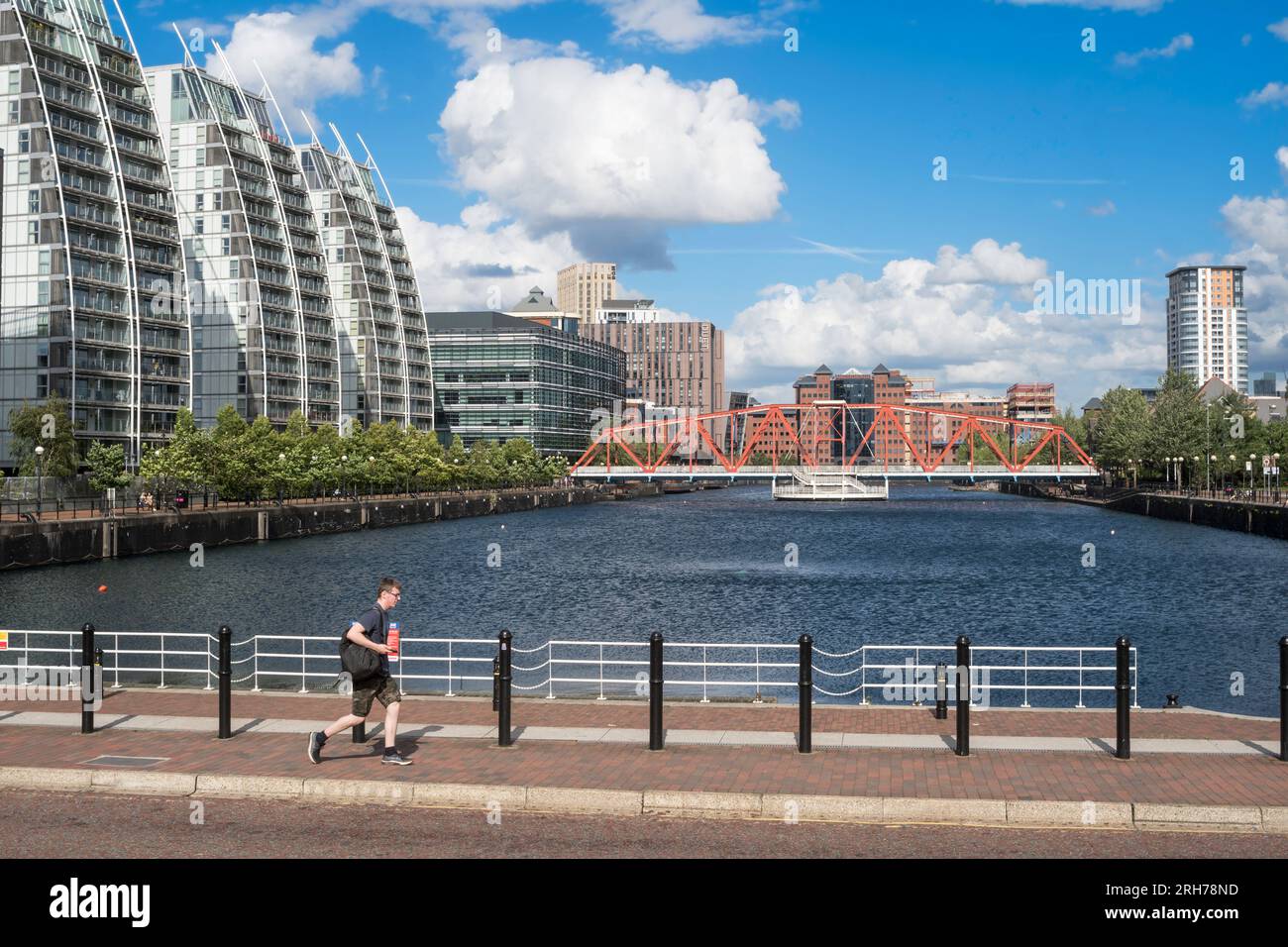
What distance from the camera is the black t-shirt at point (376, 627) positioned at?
1633cm

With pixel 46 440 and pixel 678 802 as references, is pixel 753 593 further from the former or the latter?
pixel 46 440

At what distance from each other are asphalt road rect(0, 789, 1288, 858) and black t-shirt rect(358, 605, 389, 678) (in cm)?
228

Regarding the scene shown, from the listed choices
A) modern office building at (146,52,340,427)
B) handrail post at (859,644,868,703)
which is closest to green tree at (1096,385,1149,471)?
modern office building at (146,52,340,427)

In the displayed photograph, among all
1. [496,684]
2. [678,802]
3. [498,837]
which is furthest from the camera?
[496,684]

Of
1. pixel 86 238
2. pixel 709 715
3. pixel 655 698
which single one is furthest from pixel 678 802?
pixel 86 238

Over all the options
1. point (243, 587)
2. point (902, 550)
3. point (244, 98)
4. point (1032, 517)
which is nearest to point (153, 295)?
point (244, 98)

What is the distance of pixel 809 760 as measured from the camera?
16359 mm


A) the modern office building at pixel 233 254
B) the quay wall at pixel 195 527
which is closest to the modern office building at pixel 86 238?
the modern office building at pixel 233 254

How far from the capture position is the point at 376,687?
54.6 feet

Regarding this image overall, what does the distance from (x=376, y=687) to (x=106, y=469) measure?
8677 cm

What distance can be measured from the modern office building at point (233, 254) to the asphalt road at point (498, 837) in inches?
5213

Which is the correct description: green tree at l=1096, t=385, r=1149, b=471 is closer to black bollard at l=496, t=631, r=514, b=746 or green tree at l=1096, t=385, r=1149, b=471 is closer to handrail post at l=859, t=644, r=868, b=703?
handrail post at l=859, t=644, r=868, b=703

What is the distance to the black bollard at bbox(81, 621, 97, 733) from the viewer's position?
57.6 ft
